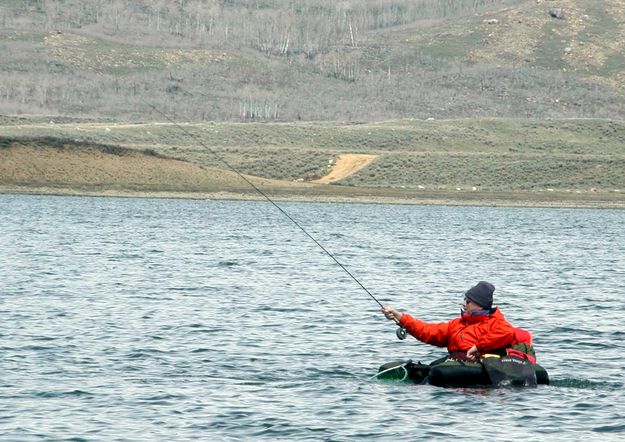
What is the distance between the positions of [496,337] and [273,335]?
28.5ft

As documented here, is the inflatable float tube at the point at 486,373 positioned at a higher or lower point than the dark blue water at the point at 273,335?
higher

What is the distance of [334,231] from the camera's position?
7331 cm

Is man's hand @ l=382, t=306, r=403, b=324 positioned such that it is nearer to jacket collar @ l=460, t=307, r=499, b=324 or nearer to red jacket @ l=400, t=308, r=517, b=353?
red jacket @ l=400, t=308, r=517, b=353

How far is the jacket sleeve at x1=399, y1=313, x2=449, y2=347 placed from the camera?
2228cm

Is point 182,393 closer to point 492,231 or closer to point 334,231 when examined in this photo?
point 334,231

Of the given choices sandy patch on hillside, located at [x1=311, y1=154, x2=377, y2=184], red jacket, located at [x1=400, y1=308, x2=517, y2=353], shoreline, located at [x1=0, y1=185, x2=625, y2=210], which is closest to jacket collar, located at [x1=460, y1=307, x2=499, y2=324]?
red jacket, located at [x1=400, y1=308, x2=517, y2=353]

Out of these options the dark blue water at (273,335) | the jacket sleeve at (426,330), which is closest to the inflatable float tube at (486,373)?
the dark blue water at (273,335)

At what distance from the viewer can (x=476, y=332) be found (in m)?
22.2

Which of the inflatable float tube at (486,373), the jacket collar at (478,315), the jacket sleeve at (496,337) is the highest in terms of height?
the jacket collar at (478,315)

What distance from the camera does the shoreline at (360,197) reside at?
10356 cm

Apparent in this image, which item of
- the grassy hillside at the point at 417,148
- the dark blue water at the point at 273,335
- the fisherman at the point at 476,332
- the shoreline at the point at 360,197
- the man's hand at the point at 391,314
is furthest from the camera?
the grassy hillside at the point at 417,148

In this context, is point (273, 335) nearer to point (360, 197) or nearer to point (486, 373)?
point (486, 373)

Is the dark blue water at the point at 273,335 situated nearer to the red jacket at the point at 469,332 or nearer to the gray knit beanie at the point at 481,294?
the red jacket at the point at 469,332

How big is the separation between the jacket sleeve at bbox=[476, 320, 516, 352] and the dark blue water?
0.76 meters
